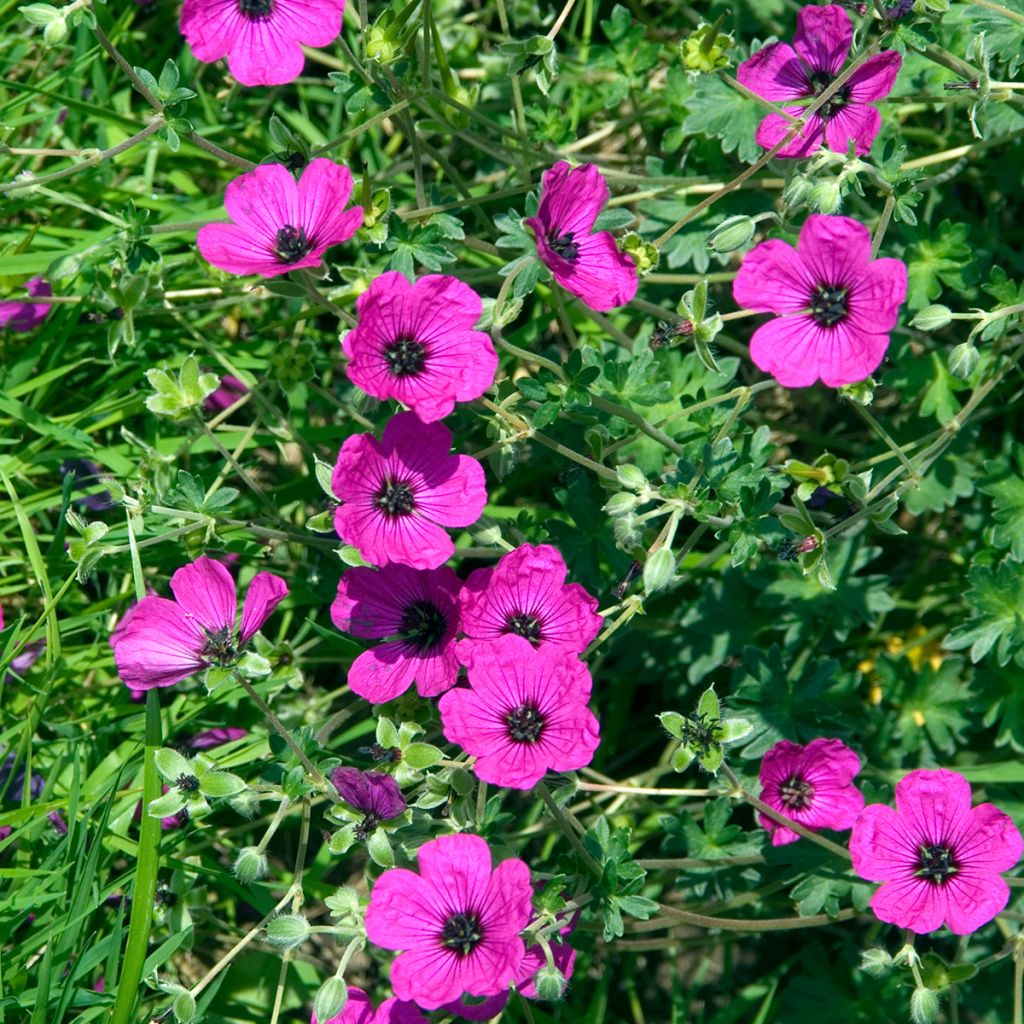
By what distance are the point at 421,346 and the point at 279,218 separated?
418 millimetres

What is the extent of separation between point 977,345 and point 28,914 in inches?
100

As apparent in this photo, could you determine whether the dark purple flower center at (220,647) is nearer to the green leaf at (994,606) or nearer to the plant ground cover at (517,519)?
the plant ground cover at (517,519)

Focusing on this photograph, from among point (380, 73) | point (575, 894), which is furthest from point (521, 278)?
point (575, 894)

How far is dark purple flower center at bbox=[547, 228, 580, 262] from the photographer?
2453mm

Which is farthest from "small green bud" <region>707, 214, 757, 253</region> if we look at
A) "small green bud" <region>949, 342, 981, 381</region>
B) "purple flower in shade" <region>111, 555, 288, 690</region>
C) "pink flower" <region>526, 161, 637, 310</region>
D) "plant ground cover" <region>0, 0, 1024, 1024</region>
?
"purple flower in shade" <region>111, 555, 288, 690</region>

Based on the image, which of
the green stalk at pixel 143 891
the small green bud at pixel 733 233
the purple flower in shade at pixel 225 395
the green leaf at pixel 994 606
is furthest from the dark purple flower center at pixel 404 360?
the green leaf at pixel 994 606

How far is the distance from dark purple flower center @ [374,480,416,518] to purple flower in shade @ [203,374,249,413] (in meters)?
0.93

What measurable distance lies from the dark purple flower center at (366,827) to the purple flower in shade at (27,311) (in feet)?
5.23

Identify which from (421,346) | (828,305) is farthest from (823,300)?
(421,346)

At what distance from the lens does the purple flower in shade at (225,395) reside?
3.23 meters

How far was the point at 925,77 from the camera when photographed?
116 inches

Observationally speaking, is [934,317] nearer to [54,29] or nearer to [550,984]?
[550,984]

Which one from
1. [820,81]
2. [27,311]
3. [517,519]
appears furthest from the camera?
[27,311]

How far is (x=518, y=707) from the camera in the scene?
7.73 feet
